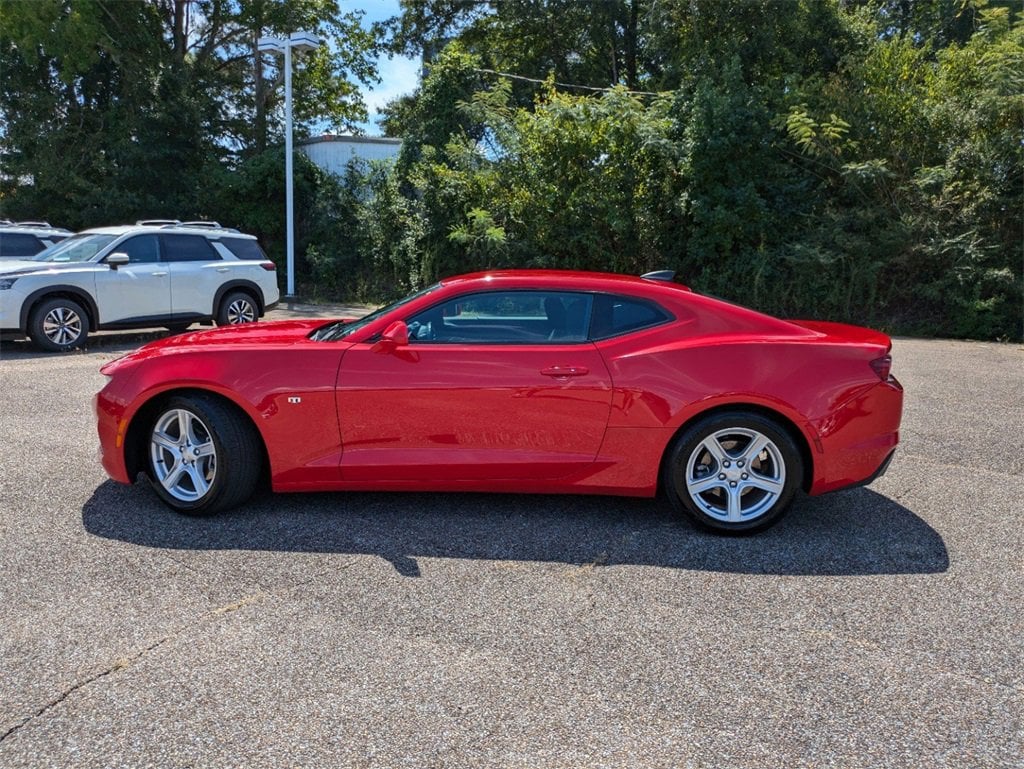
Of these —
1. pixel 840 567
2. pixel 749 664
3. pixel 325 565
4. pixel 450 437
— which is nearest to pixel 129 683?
pixel 325 565

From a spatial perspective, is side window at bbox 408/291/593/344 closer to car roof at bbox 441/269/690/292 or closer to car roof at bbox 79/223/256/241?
car roof at bbox 441/269/690/292

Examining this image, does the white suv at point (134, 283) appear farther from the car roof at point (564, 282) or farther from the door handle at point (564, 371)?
the door handle at point (564, 371)

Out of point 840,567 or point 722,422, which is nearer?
point 840,567

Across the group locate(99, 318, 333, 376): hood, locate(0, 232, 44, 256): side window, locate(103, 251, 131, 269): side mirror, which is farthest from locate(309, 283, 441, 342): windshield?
locate(0, 232, 44, 256): side window

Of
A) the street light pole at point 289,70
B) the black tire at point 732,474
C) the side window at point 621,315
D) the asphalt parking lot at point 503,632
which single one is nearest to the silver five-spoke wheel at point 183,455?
the asphalt parking lot at point 503,632

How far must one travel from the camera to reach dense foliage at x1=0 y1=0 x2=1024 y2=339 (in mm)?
14250

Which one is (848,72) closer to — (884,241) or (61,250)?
(884,241)

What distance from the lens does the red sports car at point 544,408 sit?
4.30 metres

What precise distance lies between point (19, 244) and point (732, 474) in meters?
12.4

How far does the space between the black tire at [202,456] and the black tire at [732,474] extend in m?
2.31

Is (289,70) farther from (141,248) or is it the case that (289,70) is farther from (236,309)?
(141,248)

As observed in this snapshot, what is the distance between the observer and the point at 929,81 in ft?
49.4

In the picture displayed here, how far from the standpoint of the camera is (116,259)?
35.1 feet

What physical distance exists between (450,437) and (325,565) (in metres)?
0.93
